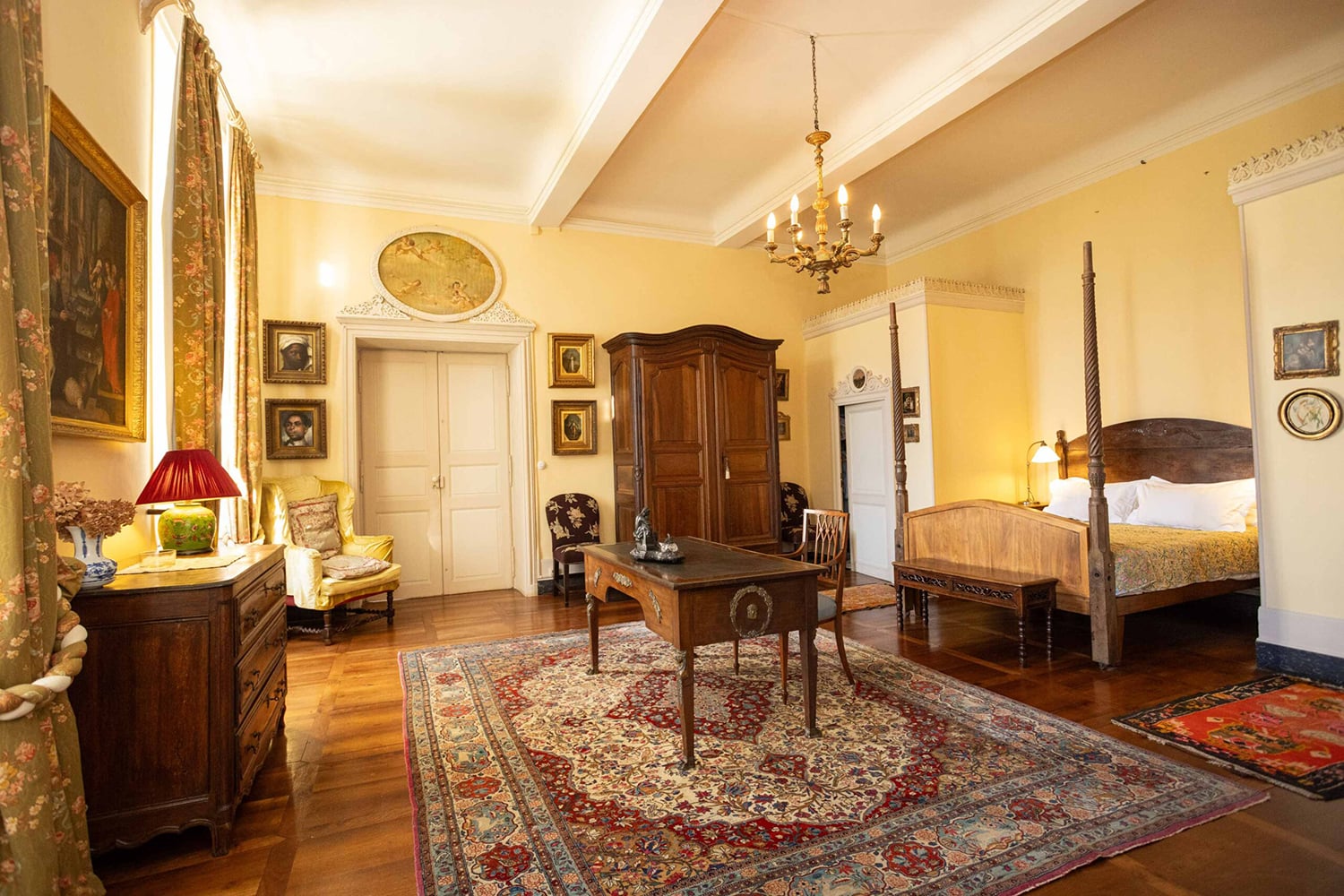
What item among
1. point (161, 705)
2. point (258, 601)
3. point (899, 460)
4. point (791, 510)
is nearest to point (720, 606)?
point (258, 601)

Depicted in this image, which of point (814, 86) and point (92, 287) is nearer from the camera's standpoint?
point (92, 287)

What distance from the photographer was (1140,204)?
5809 millimetres

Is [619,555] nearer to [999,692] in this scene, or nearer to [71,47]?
[999,692]

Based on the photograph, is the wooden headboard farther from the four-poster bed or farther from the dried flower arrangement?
the dried flower arrangement

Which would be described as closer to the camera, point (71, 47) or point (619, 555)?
Result: point (71, 47)

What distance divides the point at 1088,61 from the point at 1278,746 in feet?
14.4

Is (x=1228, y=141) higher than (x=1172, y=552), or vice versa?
(x=1228, y=141)

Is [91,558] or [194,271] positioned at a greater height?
[194,271]

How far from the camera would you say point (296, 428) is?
5742mm

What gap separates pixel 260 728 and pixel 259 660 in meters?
0.28

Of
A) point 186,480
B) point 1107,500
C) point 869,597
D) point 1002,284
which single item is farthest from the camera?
point 1002,284

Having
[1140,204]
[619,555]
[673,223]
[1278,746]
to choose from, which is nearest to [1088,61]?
[1140,204]

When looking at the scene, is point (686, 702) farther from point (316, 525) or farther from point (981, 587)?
point (316, 525)

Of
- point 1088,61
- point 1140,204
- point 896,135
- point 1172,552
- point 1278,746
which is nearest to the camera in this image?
point 1278,746
